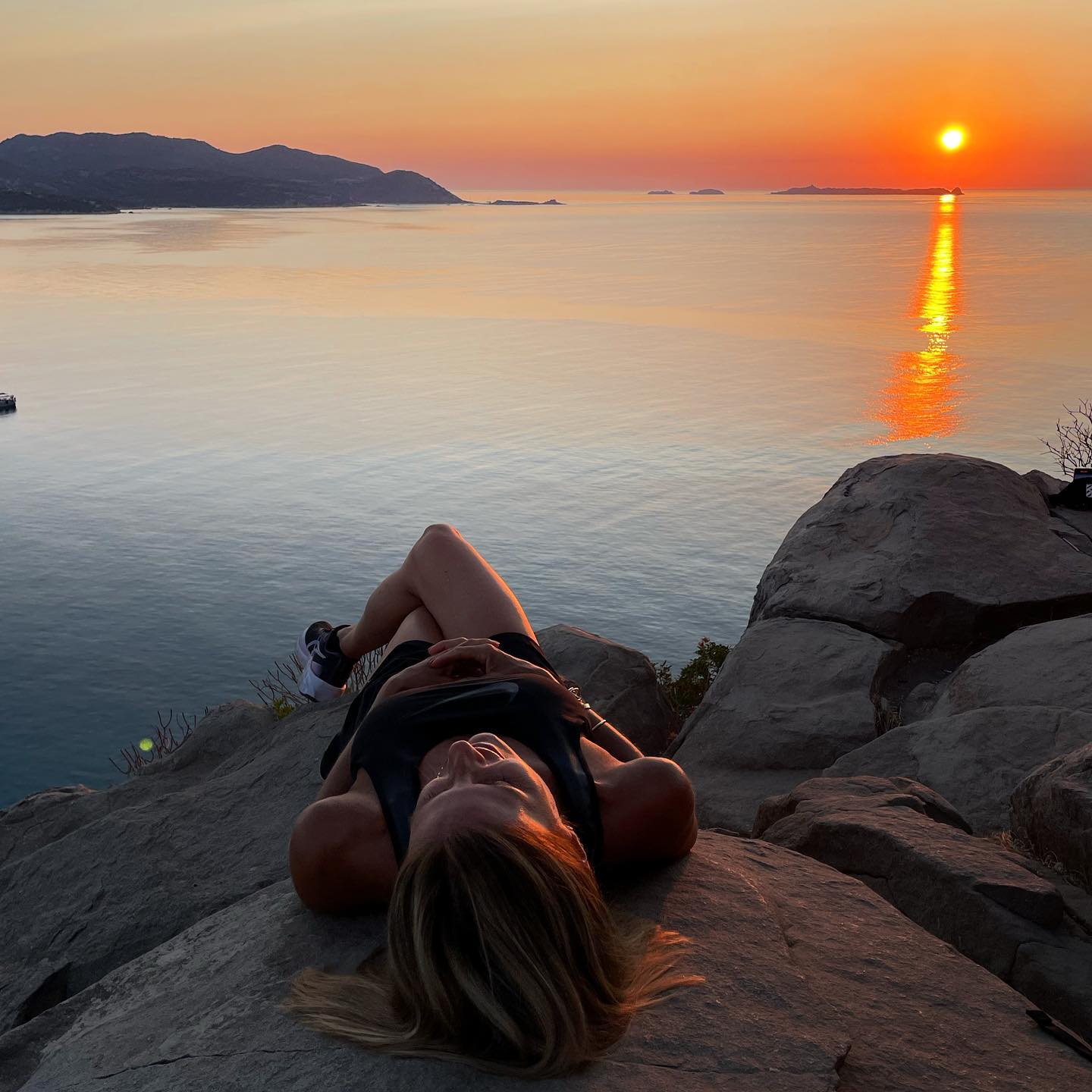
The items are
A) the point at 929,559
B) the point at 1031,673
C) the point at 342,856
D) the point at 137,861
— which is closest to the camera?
the point at 342,856

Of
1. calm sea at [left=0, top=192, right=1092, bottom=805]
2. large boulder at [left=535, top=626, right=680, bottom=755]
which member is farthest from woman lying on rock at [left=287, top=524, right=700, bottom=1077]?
calm sea at [left=0, top=192, right=1092, bottom=805]

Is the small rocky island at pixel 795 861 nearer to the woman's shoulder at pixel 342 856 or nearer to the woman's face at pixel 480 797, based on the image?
the woman's shoulder at pixel 342 856

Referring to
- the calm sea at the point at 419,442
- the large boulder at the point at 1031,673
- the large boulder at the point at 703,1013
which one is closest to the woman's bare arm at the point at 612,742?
the large boulder at the point at 703,1013

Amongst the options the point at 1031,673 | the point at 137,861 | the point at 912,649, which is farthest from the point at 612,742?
the point at 912,649

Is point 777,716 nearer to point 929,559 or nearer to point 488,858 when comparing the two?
point 929,559

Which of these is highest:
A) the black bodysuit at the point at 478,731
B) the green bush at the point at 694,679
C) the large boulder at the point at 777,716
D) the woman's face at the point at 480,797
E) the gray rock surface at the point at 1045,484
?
the woman's face at the point at 480,797

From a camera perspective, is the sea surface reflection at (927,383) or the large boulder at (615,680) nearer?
the large boulder at (615,680)

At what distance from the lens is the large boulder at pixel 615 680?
782cm

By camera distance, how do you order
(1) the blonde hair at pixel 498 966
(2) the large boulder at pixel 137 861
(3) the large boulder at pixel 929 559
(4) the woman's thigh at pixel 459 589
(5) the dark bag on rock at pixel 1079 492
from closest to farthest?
1. (1) the blonde hair at pixel 498 966
2. (2) the large boulder at pixel 137 861
3. (4) the woman's thigh at pixel 459 589
4. (3) the large boulder at pixel 929 559
5. (5) the dark bag on rock at pixel 1079 492

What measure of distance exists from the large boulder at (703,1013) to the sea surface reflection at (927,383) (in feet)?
64.2

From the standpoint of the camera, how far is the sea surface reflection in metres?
24.2

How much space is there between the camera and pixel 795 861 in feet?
14.2

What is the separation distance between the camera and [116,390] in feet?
95.0

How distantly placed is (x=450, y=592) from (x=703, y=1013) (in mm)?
2782
